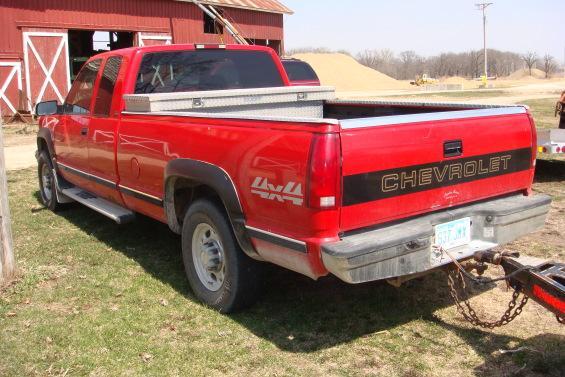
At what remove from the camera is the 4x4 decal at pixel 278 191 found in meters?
3.41

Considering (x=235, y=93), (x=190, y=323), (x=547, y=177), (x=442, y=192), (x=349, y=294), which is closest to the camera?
(x=442, y=192)

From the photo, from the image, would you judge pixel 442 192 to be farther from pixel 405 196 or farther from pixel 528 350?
pixel 528 350

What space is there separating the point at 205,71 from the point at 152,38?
20.0 meters

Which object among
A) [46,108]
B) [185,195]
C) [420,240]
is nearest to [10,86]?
[46,108]

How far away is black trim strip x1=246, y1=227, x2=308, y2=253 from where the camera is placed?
346 cm

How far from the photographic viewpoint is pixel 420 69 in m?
117

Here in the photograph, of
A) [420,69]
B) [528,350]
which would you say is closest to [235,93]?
[528,350]

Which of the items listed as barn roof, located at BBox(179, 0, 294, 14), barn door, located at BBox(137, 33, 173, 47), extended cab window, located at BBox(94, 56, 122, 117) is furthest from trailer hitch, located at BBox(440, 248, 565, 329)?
barn roof, located at BBox(179, 0, 294, 14)

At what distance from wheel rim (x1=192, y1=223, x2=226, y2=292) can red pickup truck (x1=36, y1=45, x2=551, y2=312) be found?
1 cm

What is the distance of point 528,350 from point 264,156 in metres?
2.02

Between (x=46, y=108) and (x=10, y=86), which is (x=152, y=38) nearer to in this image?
(x=10, y=86)

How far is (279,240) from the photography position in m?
3.60

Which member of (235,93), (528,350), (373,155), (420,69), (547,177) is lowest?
(528,350)

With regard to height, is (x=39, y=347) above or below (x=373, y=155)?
below
